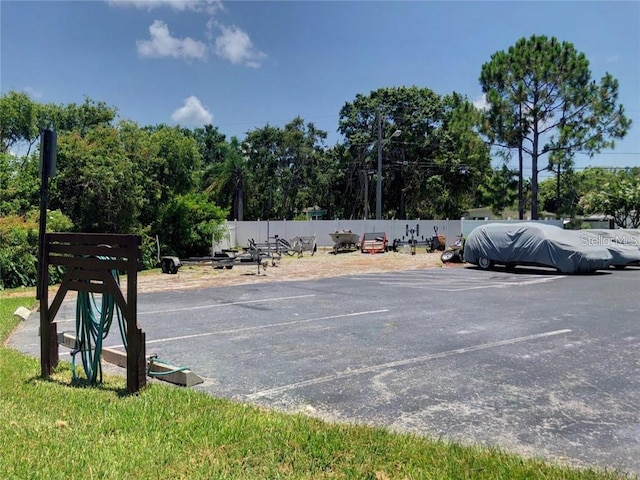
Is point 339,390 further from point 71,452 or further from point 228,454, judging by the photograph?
point 71,452

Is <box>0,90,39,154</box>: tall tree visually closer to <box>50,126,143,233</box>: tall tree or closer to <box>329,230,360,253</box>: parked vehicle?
<box>50,126,143,233</box>: tall tree

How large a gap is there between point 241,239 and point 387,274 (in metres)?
17.0

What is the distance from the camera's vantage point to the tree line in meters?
20.8

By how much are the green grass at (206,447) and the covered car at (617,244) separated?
16.6m

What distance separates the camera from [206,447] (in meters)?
3.21

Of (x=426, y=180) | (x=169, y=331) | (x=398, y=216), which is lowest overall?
(x=169, y=331)

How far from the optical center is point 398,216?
148ft

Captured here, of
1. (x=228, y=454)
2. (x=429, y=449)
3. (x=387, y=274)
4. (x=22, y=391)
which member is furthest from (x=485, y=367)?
(x=387, y=274)

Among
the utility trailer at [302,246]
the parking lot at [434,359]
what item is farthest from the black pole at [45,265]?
the utility trailer at [302,246]

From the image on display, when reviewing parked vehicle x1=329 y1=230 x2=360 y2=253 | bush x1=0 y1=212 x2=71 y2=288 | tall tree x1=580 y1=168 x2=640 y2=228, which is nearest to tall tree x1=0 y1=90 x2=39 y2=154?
bush x1=0 y1=212 x2=71 y2=288

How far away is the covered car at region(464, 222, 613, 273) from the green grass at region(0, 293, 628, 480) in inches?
584

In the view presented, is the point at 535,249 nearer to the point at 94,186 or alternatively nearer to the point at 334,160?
the point at 94,186

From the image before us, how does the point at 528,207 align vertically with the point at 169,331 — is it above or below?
above

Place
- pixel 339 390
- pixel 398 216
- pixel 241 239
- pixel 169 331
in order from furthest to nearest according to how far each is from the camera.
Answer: pixel 398 216, pixel 241 239, pixel 169 331, pixel 339 390
